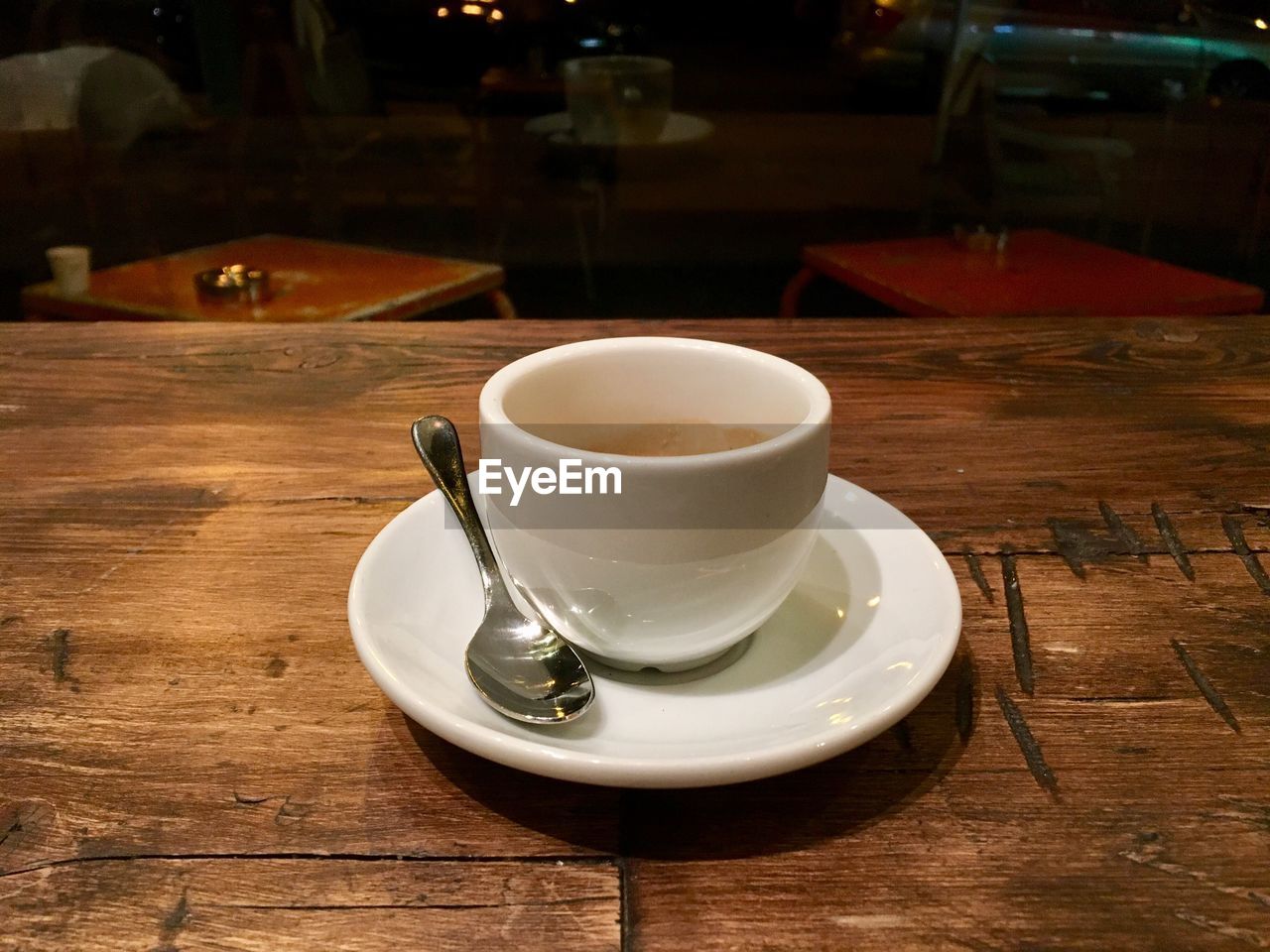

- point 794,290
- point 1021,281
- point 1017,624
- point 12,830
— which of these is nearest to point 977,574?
point 1017,624

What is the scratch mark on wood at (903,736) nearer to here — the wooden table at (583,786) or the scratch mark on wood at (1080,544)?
the wooden table at (583,786)

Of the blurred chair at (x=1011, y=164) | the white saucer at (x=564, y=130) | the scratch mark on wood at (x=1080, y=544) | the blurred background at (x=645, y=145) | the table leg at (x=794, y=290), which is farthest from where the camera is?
the white saucer at (x=564, y=130)

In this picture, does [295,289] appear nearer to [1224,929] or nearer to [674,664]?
[674,664]

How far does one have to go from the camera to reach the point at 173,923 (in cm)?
29

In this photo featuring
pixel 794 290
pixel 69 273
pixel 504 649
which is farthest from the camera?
pixel 794 290

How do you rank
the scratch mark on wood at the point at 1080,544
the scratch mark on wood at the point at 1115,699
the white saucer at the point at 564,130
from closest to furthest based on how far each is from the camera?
the scratch mark on wood at the point at 1115,699 < the scratch mark on wood at the point at 1080,544 < the white saucer at the point at 564,130

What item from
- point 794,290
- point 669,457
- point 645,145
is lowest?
point 794,290

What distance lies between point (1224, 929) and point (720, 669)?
0.19 m

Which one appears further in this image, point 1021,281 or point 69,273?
point 1021,281

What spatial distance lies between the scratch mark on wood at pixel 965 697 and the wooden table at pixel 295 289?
120cm

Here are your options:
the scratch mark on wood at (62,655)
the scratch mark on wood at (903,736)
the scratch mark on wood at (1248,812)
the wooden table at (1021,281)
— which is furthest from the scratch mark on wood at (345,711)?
the wooden table at (1021,281)

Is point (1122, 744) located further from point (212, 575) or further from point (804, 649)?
point (212, 575)

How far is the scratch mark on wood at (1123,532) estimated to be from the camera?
0.51 m

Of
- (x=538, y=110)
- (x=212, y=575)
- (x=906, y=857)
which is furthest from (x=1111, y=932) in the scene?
(x=538, y=110)
